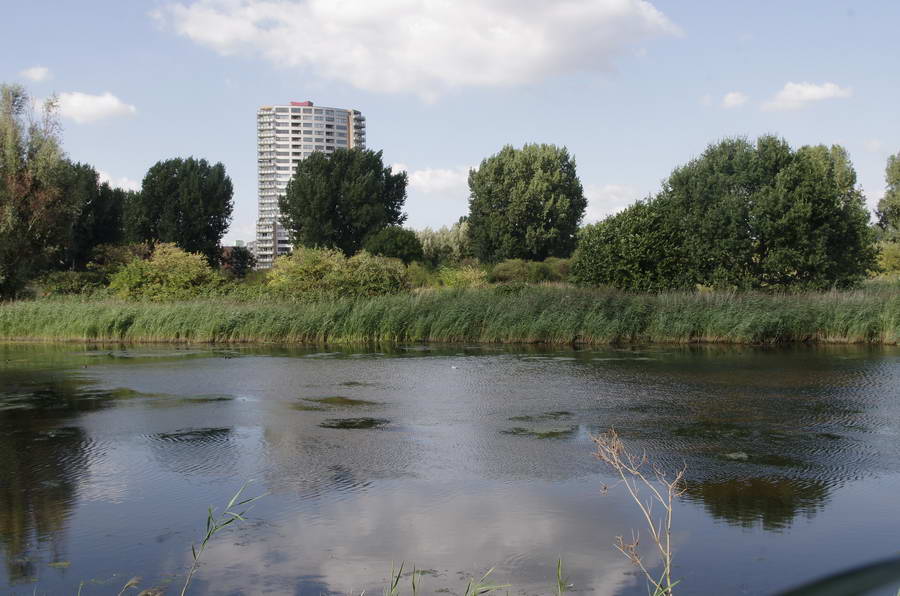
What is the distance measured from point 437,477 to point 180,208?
5304 cm

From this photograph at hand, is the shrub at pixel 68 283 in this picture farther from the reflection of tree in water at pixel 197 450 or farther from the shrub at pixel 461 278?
the reflection of tree in water at pixel 197 450

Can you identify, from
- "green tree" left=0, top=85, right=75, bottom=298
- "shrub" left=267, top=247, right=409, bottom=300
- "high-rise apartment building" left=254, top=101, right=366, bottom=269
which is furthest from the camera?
"high-rise apartment building" left=254, top=101, right=366, bottom=269

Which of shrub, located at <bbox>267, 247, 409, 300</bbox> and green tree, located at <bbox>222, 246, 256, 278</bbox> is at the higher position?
green tree, located at <bbox>222, 246, 256, 278</bbox>

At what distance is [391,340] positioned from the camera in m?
22.6

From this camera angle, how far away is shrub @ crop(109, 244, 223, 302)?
2920 centimetres

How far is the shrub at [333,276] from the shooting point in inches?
1065

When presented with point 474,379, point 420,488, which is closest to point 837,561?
point 420,488

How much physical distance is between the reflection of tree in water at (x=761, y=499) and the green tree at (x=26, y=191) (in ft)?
119

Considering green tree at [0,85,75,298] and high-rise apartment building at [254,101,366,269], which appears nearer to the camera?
green tree at [0,85,75,298]

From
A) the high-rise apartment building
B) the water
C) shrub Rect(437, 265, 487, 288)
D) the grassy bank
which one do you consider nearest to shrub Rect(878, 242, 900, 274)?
shrub Rect(437, 265, 487, 288)

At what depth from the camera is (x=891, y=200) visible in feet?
202

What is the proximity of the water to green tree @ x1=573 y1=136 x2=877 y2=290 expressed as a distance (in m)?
11.2

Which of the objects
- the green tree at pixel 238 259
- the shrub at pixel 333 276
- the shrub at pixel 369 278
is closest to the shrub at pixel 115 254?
the green tree at pixel 238 259

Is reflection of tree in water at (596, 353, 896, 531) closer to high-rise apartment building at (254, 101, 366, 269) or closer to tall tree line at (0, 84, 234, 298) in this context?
tall tree line at (0, 84, 234, 298)
